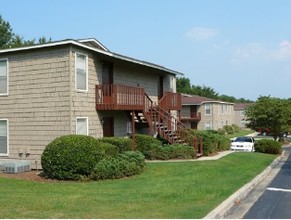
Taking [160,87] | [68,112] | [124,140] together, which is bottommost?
[124,140]

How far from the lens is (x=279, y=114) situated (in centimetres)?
4050

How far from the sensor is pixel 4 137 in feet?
63.1

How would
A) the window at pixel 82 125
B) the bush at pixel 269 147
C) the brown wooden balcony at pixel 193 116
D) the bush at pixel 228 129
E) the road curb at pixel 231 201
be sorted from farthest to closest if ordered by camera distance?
the bush at pixel 228 129 → the brown wooden balcony at pixel 193 116 → the bush at pixel 269 147 → the window at pixel 82 125 → the road curb at pixel 231 201

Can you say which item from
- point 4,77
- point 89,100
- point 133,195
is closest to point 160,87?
point 89,100

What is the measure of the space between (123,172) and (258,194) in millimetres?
4852

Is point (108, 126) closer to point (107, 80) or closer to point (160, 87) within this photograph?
point (107, 80)

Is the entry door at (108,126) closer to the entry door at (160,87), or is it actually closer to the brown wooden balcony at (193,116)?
Answer: the entry door at (160,87)

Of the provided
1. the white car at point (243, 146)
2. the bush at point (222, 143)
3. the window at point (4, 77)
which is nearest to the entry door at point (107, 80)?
the window at point (4, 77)

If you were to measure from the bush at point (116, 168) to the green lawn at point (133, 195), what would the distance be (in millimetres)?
447

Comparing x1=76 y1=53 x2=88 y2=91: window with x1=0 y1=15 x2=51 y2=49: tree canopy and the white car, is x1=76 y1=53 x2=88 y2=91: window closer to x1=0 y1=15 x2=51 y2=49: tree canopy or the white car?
the white car

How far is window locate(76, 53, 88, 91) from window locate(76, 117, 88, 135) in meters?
1.41

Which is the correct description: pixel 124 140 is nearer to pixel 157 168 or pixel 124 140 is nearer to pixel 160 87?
pixel 157 168

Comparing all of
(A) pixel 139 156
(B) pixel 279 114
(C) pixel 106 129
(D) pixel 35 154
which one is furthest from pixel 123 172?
(B) pixel 279 114

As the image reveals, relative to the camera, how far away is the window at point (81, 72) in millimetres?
18141
